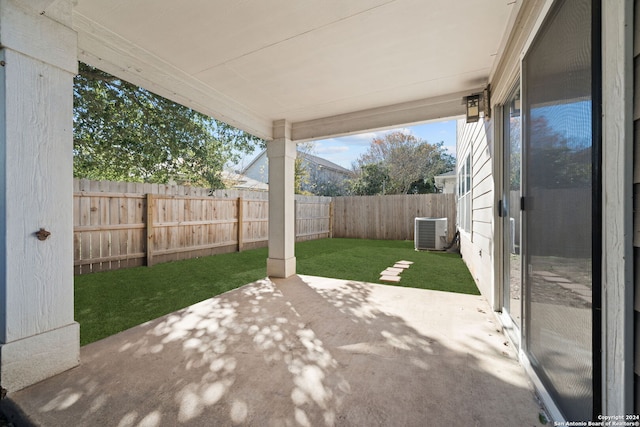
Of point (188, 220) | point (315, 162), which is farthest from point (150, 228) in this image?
point (315, 162)

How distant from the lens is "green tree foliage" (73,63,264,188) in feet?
16.3

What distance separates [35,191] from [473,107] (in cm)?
380

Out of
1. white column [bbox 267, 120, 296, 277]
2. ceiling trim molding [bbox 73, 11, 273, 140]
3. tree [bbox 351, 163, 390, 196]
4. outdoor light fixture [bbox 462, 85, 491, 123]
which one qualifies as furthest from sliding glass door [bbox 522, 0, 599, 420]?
tree [bbox 351, 163, 390, 196]

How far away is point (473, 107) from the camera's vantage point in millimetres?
3039

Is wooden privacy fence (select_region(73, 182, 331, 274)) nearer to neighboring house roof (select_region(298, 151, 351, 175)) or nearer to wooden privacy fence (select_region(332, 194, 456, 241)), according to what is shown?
wooden privacy fence (select_region(332, 194, 456, 241))

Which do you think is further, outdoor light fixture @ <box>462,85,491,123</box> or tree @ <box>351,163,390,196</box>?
tree @ <box>351,163,390,196</box>

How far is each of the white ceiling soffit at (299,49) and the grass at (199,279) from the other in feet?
7.45

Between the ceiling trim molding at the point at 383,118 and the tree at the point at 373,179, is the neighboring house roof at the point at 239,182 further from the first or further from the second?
the ceiling trim molding at the point at 383,118

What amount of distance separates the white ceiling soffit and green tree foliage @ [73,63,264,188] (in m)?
2.86

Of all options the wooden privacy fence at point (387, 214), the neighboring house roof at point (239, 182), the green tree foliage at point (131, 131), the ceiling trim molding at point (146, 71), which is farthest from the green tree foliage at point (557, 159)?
the neighboring house roof at point (239, 182)

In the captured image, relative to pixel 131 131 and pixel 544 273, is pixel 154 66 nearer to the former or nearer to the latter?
pixel 544 273

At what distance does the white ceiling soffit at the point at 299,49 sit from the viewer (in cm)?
197

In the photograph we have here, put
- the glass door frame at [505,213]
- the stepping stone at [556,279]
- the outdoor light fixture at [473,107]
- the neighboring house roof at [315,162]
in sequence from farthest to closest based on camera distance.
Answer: the neighboring house roof at [315,162] < the outdoor light fixture at [473,107] < the glass door frame at [505,213] < the stepping stone at [556,279]

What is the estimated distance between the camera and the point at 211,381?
1.76 meters
